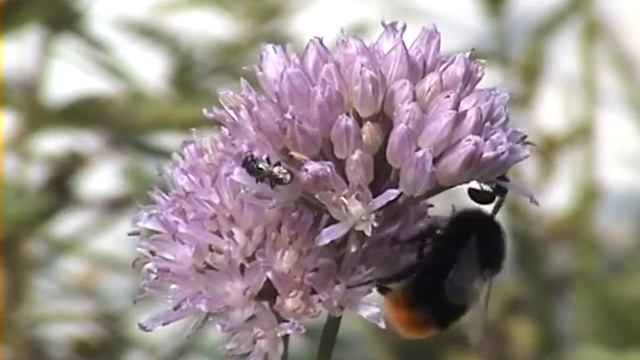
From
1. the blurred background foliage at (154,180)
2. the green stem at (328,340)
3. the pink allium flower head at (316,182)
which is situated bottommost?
the blurred background foliage at (154,180)

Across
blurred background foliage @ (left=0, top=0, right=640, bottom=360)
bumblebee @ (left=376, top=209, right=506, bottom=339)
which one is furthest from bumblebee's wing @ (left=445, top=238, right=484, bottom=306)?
blurred background foliage @ (left=0, top=0, right=640, bottom=360)

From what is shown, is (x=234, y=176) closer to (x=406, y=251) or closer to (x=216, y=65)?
(x=406, y=251)

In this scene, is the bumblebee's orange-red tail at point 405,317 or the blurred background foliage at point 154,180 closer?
the bumblebee's orange-red tail at point 405,317

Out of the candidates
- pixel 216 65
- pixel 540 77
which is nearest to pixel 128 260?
pixel 216 65

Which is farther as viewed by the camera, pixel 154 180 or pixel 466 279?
pixel 154 180

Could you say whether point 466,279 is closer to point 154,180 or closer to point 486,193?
point 486,193

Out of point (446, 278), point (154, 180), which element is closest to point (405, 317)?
point (446, 278)

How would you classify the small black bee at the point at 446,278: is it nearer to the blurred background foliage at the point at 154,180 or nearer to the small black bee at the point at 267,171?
the small black bee at the point at 267,171

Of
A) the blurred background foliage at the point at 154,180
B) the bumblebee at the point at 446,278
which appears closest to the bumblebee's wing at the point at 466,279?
the bumblebee at the point at 446,278

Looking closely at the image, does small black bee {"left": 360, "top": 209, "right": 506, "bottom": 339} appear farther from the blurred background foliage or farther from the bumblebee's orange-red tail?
the blurred background foliage
